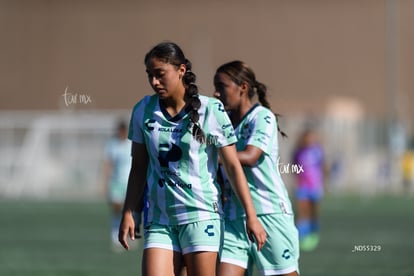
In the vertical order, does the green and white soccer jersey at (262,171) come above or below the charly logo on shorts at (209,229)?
above

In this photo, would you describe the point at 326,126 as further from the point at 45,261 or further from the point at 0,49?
the point at 45,261

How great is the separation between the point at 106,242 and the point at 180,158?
40.3 ft

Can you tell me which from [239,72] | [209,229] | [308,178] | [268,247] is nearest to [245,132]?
[239,72]

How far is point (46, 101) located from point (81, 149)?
14.9m

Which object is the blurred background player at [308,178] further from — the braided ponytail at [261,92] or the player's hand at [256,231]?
the player's hand at [256,231]

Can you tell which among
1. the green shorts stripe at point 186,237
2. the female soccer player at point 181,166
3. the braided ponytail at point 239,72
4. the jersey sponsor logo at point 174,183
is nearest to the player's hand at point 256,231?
the female soccer player at point 181,166

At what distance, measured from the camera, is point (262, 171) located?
8133 mm

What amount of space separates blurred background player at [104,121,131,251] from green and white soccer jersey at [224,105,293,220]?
399 inches

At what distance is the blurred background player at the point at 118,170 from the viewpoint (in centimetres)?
1842

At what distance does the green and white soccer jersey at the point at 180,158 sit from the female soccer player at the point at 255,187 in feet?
2.68

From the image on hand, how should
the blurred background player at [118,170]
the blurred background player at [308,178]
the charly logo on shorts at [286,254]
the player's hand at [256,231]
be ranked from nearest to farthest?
the player's hand at [256,231] → the charly logo on shorts at [286,254] → the blurred background player at [118,170] → the blurred background player at [308,178]

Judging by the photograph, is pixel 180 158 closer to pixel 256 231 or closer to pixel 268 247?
pixel 256 231

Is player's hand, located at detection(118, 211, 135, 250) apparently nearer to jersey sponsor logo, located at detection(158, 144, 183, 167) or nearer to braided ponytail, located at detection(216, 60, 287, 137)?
jersey sponsor logo, located at detection(158, 144, 183, 167)

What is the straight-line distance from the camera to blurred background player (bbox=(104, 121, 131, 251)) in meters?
18.4
